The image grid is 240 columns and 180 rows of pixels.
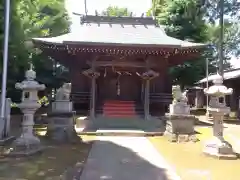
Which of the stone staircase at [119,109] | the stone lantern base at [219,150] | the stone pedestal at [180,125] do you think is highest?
the stone staircase at [119,109]

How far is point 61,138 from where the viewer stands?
34.6 feet

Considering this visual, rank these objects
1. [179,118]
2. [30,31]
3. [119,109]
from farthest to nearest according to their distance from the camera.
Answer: [30,31] → [119,109] → [179,118]

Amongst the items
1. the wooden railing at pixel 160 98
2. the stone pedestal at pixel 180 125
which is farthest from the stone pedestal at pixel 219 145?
the wooden railing at pixel 160 98

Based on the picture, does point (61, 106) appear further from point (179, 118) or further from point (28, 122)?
point (179, 118)

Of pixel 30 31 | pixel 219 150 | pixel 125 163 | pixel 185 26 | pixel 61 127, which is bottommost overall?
pixel 125 163

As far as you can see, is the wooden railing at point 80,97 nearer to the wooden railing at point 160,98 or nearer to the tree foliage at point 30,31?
the tree foliage at point 30,31

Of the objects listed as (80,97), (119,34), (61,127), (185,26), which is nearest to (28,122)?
(61,127)

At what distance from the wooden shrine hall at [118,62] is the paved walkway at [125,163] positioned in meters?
5.04

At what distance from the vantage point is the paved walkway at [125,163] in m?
6.10

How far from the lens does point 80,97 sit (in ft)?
54.1

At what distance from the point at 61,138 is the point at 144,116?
557 centimetres

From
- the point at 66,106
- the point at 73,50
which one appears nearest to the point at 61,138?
the point at 66,106

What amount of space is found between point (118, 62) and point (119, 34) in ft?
7.49

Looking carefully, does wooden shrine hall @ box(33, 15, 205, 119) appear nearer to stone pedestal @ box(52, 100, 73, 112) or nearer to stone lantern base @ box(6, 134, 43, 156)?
stone pedestal @ box(52, 100, 73, 112)
